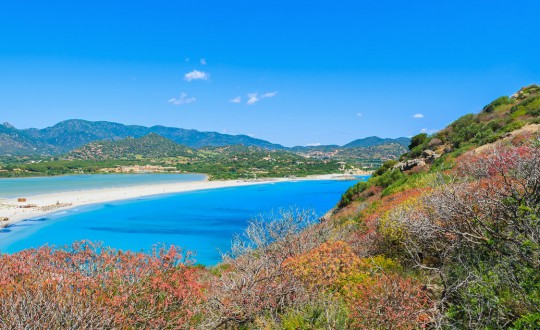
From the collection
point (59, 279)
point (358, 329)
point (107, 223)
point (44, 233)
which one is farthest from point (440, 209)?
point (107, 223)

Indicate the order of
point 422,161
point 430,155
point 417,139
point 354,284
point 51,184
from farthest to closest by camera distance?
point 51,184
point 417,139
point 430,155
point 422,161
point 354,284

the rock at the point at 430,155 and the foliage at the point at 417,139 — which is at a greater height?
the foliage at the point at 417,139

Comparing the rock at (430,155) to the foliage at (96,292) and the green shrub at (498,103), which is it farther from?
the foliage at (96,292)

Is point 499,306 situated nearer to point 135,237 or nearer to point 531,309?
point 531,309

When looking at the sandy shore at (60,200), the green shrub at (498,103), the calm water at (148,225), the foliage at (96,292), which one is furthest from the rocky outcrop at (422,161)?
the sandy shore at (60,200)

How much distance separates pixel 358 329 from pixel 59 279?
6901 millimetres

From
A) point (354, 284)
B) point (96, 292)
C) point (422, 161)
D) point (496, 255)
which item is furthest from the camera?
point (422, 161)

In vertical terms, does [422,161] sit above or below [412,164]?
above

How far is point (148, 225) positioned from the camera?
184ft

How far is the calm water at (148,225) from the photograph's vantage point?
42375 mm

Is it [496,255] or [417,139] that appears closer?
[496,255]

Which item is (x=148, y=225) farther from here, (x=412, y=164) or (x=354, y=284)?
(x=354, y=284)

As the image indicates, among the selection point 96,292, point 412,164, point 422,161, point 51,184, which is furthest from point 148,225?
point 51,184

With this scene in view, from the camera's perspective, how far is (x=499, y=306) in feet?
20.5
